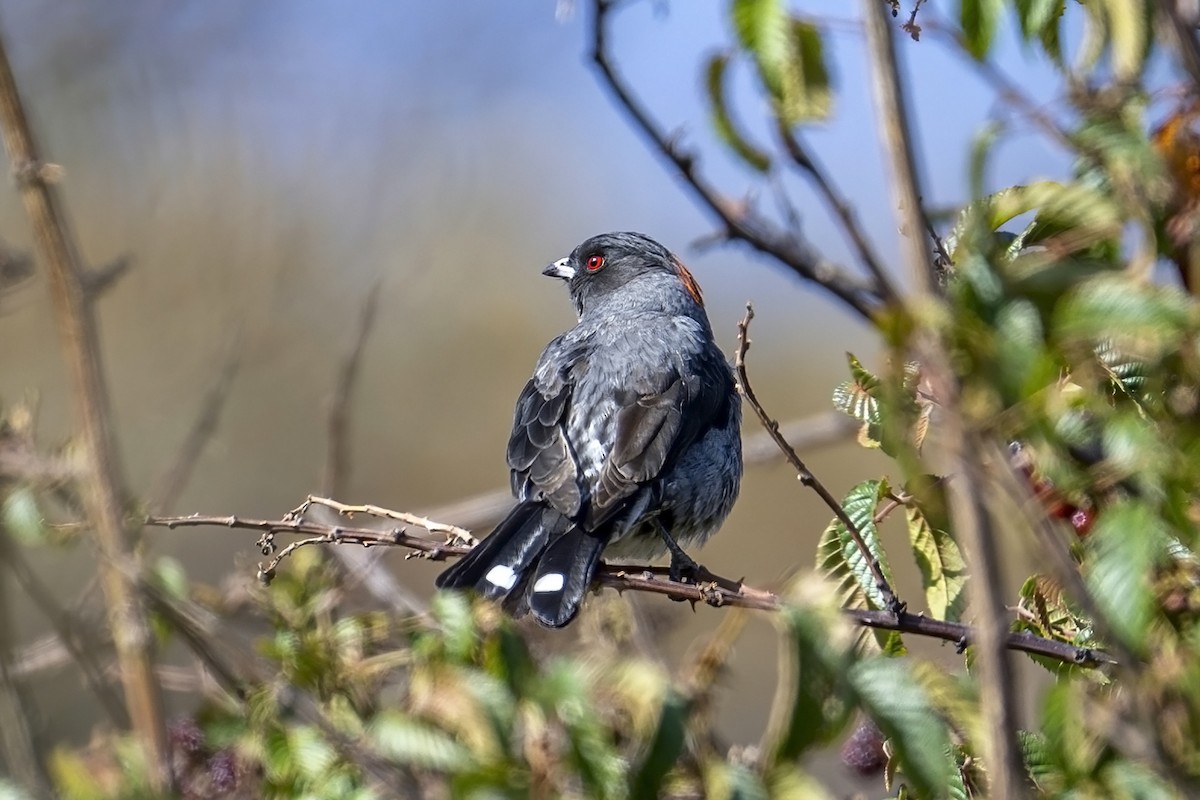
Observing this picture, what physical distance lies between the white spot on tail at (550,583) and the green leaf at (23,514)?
62.5 inches

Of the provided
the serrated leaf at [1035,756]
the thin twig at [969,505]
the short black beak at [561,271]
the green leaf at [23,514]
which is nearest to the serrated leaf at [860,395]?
the serrated leaf at [1035,756]

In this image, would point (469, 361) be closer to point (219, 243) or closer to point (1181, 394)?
point (219, 243)

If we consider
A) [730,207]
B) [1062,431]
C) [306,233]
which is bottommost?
[1062,431]

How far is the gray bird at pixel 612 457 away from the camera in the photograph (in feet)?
14.3

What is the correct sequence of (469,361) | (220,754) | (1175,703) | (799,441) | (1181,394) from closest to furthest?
(1175,703)
(1181,394)
(220,754)
(799,441)
(469,361)

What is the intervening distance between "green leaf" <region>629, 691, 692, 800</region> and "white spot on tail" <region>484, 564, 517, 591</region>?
2.47 meters

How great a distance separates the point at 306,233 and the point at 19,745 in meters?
12.2

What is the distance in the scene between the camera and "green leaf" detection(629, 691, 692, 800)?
1.78m

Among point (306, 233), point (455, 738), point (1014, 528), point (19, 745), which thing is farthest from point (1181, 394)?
point (306, 233)

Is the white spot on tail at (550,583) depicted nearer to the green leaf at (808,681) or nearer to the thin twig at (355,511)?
the thin twig at (355,511)

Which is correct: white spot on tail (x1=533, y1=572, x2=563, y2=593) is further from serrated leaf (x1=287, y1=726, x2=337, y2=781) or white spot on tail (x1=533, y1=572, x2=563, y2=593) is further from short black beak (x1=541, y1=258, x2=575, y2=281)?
short black beak (x1=541, y1=258, x2=575, y2=281)

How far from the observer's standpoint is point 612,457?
5.06 metres

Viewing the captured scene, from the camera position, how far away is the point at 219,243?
45.0 feet

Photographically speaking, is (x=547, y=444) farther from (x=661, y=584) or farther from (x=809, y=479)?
(x=809, y=479)
